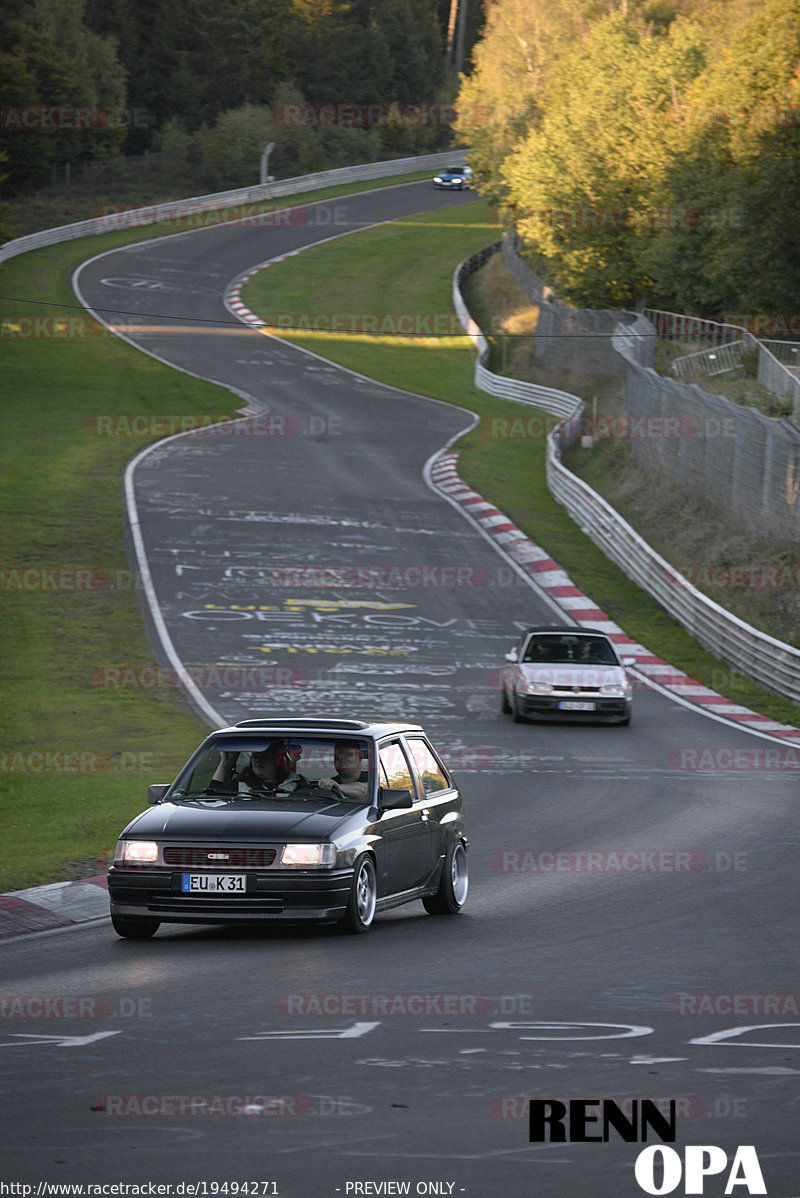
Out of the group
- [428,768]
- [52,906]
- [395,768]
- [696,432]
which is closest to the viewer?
[395,768]

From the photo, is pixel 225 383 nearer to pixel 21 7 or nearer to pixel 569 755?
pixel 569 755

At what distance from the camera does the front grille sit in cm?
1023

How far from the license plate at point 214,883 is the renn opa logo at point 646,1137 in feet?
13.8

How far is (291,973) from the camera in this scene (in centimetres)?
917

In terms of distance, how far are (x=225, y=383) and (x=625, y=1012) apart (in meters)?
48.7

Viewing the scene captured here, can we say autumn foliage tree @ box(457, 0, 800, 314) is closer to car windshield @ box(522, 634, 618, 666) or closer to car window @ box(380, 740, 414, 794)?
car windshield @ box(522, 634, 618, 666)

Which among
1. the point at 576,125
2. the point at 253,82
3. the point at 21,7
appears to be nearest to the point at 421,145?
the point at 253,82

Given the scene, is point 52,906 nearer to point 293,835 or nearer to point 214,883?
point 214,883

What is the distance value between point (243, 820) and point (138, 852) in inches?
27.7

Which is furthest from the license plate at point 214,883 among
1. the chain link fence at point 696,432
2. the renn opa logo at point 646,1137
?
the chain link fence at point 696,432

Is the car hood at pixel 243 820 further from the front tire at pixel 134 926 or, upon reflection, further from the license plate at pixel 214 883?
the front tire at pixel 134 926

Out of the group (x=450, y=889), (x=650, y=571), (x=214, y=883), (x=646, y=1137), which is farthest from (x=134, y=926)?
(x=650, y=571)

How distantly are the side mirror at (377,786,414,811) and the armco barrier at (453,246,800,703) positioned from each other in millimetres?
16643

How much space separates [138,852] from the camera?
34.2 feet
